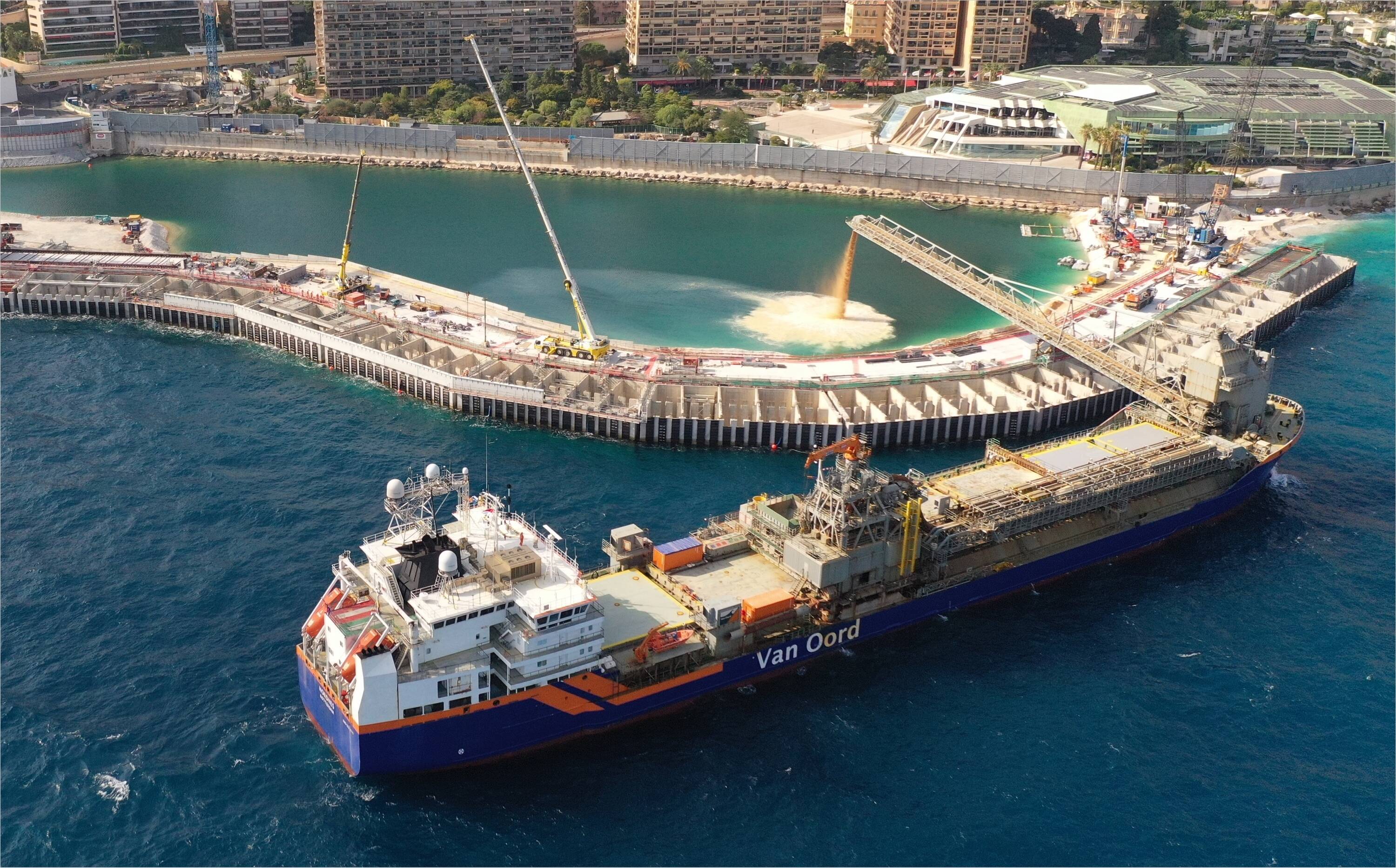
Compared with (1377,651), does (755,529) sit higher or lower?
higher

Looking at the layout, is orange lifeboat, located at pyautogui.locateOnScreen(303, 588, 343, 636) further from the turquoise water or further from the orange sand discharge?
the orange sand discharge

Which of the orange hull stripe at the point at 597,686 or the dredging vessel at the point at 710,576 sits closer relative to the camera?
the dredging vessel at the point at 710,576

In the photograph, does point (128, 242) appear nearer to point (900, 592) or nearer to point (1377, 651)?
point (900, 592)

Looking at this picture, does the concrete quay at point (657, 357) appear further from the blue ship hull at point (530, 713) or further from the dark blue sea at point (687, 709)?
the blue ship hull at point (530, 713)

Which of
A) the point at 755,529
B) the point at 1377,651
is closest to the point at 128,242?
the point at 755,529

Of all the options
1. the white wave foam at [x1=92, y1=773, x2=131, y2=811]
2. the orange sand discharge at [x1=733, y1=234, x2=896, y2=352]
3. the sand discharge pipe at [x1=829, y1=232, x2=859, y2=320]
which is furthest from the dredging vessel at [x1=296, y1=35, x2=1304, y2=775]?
the sand discharge pipe at [x1=829, y1=232, x2=859, y2=320]

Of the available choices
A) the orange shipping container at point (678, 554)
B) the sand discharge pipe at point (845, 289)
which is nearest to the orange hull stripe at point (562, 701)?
the orange shipping container at point (678, 554)

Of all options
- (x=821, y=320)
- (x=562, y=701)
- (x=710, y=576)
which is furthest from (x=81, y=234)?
(x=562, y=701)
